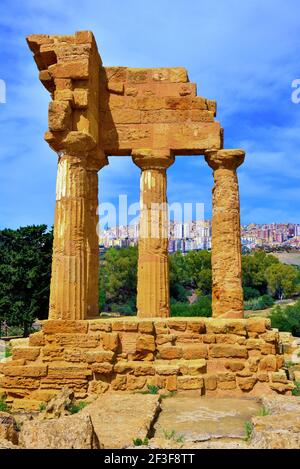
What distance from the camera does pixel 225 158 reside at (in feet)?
47.8

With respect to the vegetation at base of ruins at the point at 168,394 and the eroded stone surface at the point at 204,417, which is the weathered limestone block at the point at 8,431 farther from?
the vegetation at base of ruins at the point at 168,394

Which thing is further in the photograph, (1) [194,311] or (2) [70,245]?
(1) [194,311]

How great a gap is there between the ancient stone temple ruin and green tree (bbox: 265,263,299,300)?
6017 centimetres

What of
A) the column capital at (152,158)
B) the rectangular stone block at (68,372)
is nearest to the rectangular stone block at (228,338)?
the rectangular stone block at (68,372)

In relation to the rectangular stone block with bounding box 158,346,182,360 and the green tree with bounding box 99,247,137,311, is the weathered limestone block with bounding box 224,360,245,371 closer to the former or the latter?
the rectangular stone block with bounding box 158,346,182,360

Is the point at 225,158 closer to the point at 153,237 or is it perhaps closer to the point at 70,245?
the point at 153,237

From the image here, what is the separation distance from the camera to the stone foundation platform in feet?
37.6

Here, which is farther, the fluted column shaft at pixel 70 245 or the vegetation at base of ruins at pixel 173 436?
the fluted column shaft at pixel 70 245

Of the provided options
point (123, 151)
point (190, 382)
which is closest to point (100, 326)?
point (190, 382)

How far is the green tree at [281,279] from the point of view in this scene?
71938mm

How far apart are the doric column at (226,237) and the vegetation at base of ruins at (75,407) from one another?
5199mm

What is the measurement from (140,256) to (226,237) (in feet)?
8.67

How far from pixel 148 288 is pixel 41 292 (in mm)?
22663
